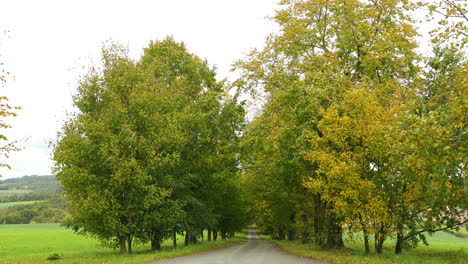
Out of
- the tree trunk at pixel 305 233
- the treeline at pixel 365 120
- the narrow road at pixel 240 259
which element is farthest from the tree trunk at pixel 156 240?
the tree trunk at pixel 305 233

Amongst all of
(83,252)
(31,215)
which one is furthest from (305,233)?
(31,215)

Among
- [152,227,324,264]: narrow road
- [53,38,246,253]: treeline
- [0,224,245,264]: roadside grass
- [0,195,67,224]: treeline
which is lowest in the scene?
[0,195,67,224]: treeline

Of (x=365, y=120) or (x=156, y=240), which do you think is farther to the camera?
(x=156, y=240)

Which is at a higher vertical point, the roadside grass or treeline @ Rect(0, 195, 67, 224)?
the roadside grass

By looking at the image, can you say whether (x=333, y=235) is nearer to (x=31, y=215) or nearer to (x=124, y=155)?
(x=124, y=155)

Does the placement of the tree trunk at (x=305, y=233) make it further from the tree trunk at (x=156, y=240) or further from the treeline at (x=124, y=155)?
the tree trunk at (x=156, y=240)

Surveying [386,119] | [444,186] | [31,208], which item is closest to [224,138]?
[386,119]

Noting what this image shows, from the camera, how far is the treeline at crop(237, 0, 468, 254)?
11414 millimetres

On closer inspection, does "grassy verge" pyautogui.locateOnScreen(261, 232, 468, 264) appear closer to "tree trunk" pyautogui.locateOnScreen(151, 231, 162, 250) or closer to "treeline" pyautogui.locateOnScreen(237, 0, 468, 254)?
"treeline" pyautogui.locateOnScreen(237, 0, 468, 254)

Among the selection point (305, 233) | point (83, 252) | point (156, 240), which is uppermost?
point (156, 240)

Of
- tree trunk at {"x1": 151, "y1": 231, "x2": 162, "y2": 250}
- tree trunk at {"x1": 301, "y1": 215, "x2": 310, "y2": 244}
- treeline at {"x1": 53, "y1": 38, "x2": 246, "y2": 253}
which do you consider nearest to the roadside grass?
tree trunk at {"x1": 151, "y1": 231, "x2": 162, "y2": 250}

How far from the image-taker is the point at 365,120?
1659 centimetres

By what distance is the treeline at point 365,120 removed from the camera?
37.4 feet

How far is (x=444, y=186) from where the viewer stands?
466 inches
